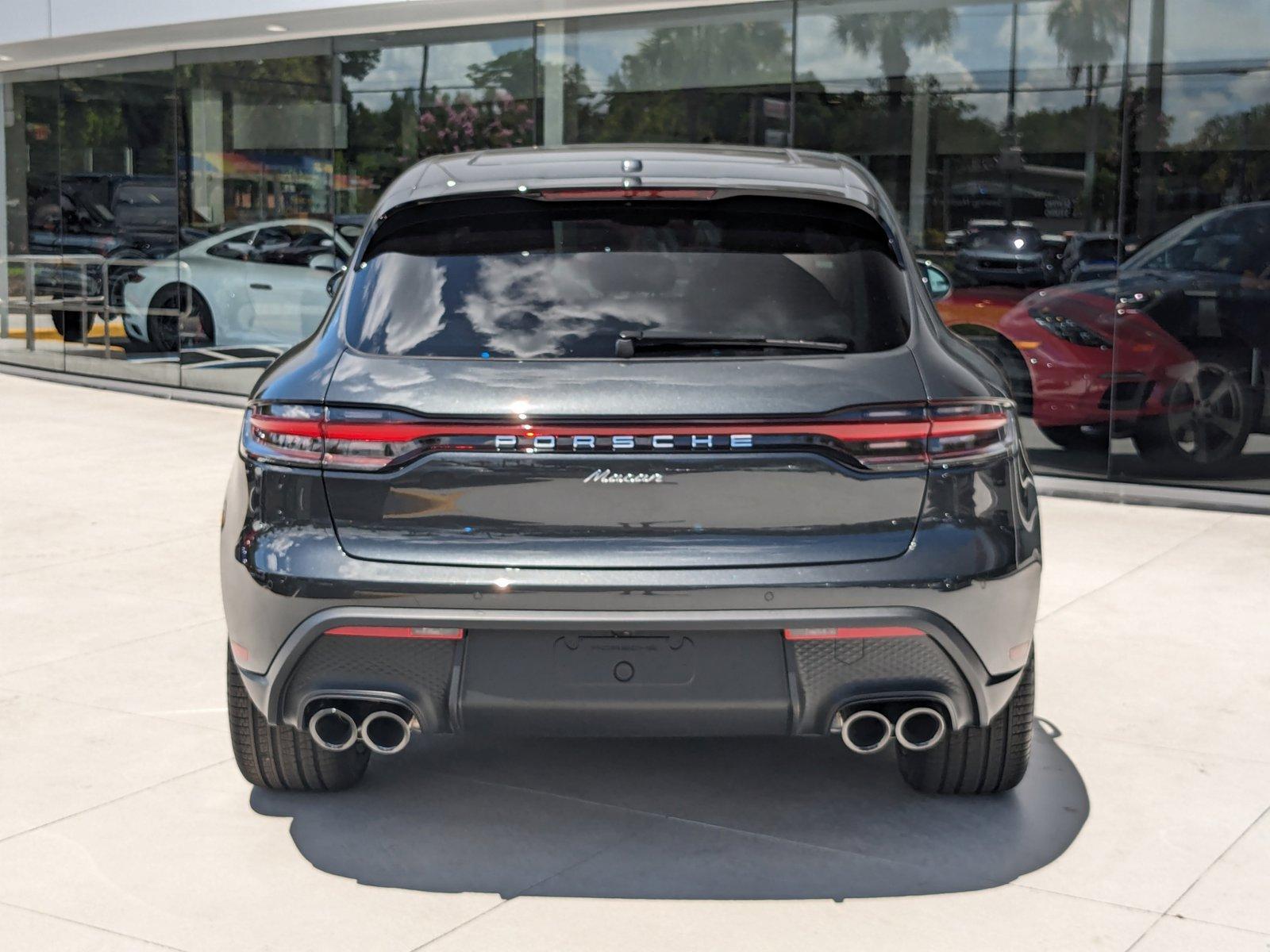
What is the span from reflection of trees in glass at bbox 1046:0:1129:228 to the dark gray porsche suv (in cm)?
692

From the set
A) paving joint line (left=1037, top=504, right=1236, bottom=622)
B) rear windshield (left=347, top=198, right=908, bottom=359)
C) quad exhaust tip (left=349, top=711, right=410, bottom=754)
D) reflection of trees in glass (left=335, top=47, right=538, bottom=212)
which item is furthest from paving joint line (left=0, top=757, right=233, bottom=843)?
reflection of trees in glass (left=335, top=47, right=538, bottom=212)

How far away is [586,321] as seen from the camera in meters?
3.94

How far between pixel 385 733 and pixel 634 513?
835 millimetres

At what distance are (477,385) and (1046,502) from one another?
6984mm

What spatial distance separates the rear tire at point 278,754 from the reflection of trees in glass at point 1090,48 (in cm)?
741

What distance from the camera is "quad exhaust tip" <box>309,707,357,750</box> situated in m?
3.95

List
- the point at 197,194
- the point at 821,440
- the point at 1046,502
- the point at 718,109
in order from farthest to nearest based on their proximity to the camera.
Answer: the point at 197,194 → the point at 718,109 → the point at 1046,502 → the point at 821,440

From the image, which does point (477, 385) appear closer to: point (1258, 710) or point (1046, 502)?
point (1258, 710)

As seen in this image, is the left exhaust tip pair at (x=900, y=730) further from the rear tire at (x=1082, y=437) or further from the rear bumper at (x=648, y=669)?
the rear tire at (x=1082, y=437)

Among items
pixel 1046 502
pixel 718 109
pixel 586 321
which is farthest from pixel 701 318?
pixel 718 109

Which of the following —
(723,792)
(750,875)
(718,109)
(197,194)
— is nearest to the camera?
(750,875)

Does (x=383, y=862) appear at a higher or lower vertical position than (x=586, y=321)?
lower

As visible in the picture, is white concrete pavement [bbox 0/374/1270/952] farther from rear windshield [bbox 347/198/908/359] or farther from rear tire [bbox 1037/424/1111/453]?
rear tire [bbox 1037/424/1111/453]

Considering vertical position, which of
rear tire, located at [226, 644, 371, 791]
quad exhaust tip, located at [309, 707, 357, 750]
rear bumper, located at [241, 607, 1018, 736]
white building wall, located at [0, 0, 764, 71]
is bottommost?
rear tire, located at [226, 644, 371, 791]
